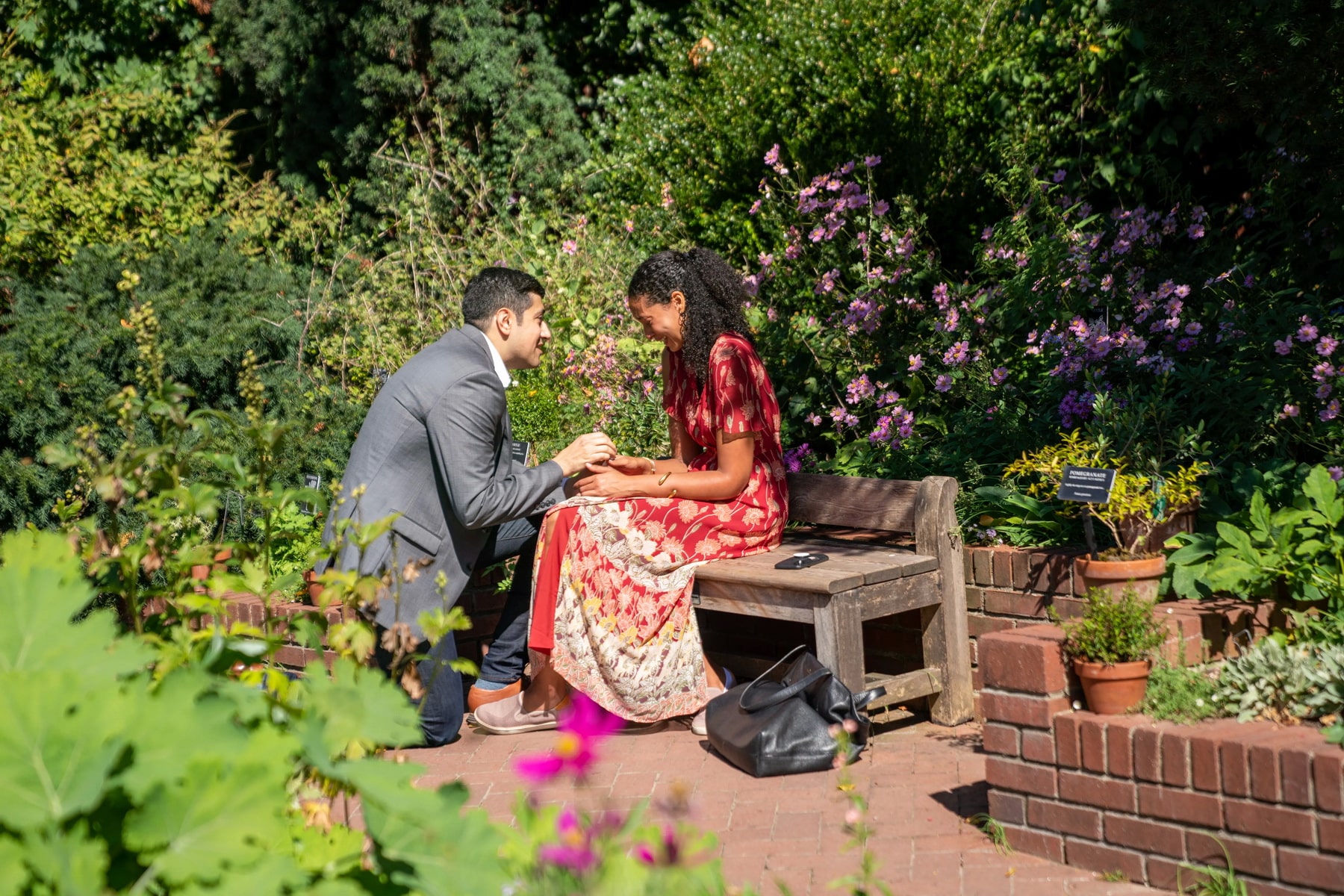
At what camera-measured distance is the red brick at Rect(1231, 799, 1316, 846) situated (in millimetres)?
2525

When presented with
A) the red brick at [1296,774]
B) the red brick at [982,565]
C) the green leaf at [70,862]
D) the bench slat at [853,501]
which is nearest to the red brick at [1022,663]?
the red brick at [1296,774]

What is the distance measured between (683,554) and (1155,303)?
7.34 ft

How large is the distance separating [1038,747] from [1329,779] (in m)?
0.69

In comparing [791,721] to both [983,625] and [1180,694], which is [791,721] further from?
[1180,694]

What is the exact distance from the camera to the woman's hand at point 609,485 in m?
4.57

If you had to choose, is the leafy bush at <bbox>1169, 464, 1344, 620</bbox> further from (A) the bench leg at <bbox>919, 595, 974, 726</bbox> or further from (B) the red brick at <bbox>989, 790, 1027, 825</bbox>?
(A) the bench leg at <bbox>919, 595, 974, 726</bbox>

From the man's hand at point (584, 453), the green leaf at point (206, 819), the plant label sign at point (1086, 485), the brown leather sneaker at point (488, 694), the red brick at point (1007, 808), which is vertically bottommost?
the red brick at point (1007, 808)

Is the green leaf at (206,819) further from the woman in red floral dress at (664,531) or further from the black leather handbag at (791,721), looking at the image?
the woman in red floral dress at (664,531)

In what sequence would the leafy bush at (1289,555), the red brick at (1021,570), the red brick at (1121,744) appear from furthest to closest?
the red brick at (1021,570)
the leafy bush at (1289,555)
the red brick at (1121,744)

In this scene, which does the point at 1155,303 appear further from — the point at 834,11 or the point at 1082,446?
the point at 834,11

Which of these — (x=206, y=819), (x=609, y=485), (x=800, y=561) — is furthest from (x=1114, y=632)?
(x=206, y=819)

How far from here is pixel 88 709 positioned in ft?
4.53

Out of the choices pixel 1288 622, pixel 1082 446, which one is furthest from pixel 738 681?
pixel 1288 622

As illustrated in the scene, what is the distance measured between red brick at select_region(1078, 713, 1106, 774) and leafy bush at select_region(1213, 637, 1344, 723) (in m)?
0.27
